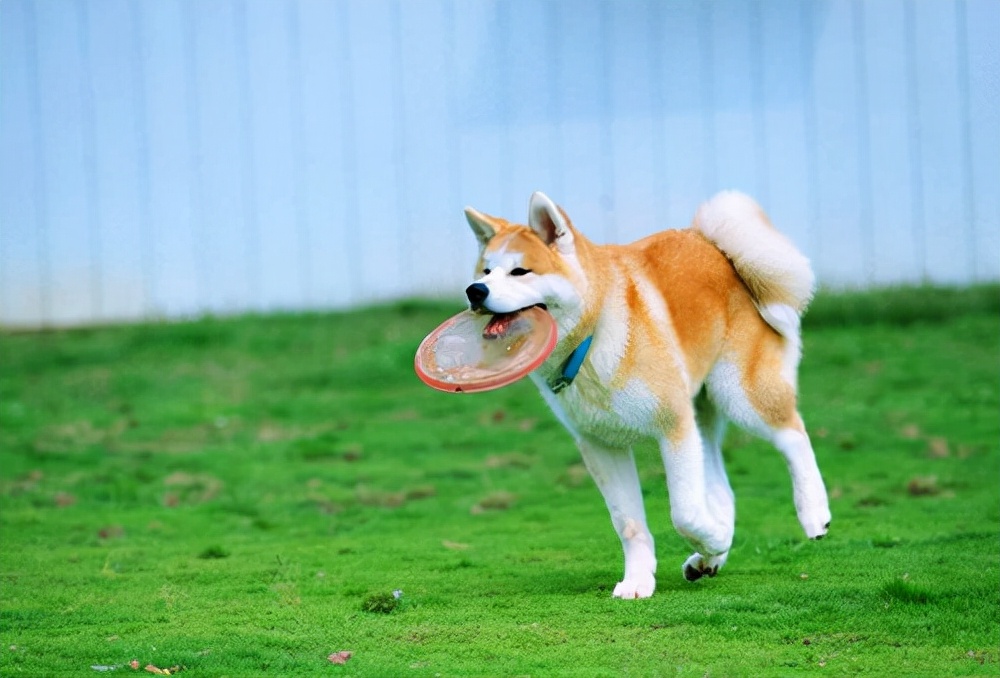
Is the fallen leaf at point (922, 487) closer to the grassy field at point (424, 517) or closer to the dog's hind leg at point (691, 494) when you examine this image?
the grassy field at point (424, 517)

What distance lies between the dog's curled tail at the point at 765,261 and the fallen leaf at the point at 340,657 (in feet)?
9.22

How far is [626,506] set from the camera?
6.95 metres

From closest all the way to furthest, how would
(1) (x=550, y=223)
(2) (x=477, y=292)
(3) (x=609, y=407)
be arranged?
(2) (x=477, y=292) < (1) (x=550, y=223) < (3) (x=609, y=407)

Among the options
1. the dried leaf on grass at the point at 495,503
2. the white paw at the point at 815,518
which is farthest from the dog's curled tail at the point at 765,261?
the dried leaf on grass at the point at 495,503

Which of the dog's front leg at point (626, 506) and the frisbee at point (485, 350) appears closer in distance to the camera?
the frisbee at point (485, 350)

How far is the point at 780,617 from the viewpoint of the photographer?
639 centimetres

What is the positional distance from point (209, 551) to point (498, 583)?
2391 millimetres

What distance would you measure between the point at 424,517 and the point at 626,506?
3.83 meters

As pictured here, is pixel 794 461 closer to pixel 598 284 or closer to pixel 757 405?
pixel 757 405

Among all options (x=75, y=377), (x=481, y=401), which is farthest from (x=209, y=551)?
(x=75, y=377)

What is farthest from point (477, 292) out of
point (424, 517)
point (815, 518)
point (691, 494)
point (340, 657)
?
point (424, 517)

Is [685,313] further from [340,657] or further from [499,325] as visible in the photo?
[340,657]

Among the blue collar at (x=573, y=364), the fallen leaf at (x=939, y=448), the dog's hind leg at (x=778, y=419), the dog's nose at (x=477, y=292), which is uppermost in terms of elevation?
the dog's nose at (x=477, y=292)

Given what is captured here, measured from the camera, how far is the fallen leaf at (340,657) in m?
5.84
